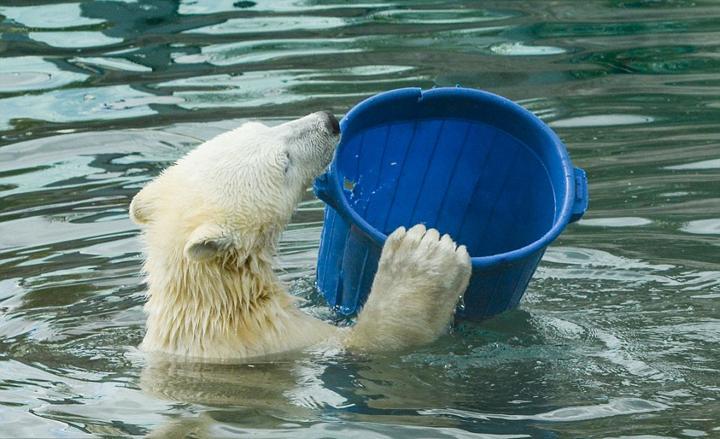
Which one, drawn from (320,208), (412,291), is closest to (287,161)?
(412,291)

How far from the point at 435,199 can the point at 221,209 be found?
103 centimetres

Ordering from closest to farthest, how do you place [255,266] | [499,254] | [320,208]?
1. [255,266]
2. [499,254]
3. [320,208]

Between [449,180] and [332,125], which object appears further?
[449,180]

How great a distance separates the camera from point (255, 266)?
4.80 m

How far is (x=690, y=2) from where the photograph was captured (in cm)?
1023

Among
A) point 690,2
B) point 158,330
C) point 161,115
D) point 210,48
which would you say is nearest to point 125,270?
point 158,330

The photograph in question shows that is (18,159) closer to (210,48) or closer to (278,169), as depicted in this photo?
(210,48)

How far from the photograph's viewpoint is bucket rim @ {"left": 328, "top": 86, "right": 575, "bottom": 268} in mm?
4465

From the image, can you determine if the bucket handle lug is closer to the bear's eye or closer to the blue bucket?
the blue bucket

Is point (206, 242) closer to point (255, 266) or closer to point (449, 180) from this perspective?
point (255, 266)

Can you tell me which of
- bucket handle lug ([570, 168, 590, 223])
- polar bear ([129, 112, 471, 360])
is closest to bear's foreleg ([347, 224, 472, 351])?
polar bear ([129, 112, 471, 360])

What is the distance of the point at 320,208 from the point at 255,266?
1968mm

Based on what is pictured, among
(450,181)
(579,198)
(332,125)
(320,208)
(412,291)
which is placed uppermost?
(332,125)

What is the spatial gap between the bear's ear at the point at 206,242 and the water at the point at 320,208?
0.42 meters
